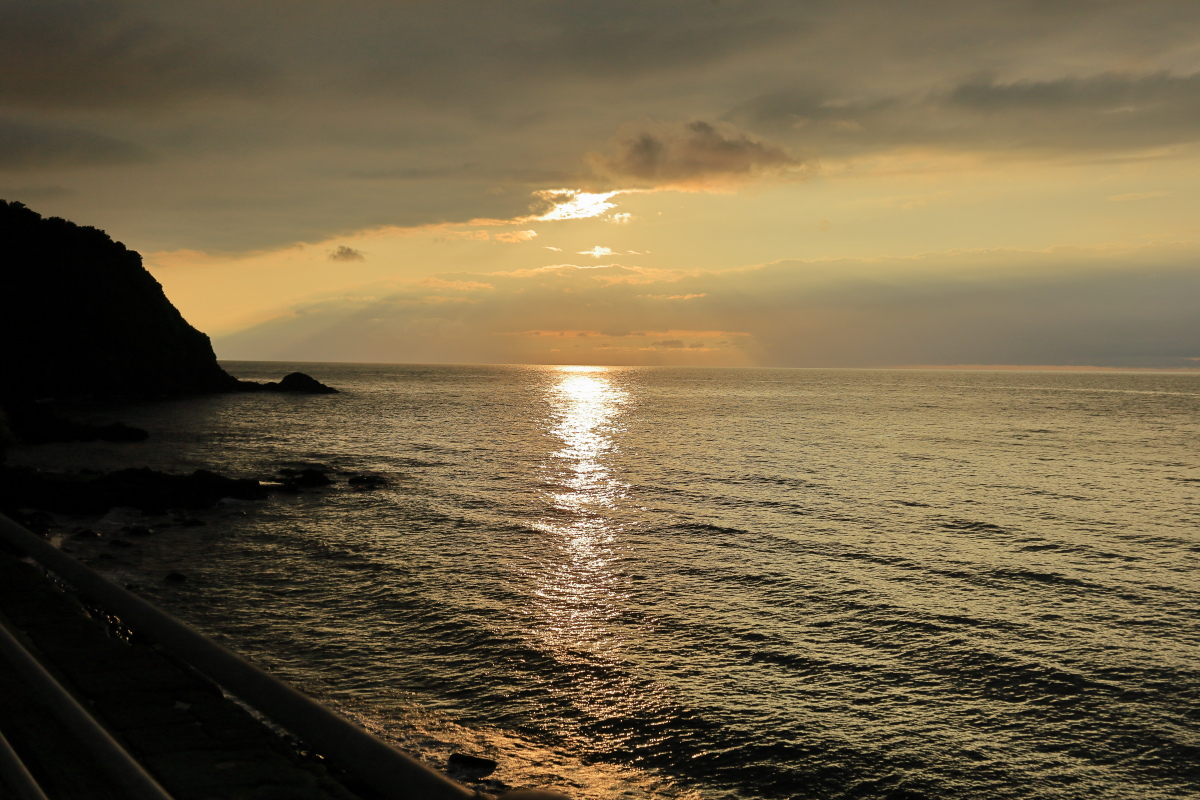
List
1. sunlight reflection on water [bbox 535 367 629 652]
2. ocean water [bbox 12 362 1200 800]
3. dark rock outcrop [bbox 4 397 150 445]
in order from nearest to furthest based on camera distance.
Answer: ocean water [bbox 12 362 1200 800]
sunlight reflection on water [bbox 535 367 629 652]
dark rock outcrop [bbox 4 397 150 445]

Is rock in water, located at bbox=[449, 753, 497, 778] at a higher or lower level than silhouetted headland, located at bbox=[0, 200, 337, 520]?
lower

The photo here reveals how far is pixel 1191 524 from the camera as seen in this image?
30.5 metres

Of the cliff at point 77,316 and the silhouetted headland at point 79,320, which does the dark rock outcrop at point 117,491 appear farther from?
the cliff at point 77,316

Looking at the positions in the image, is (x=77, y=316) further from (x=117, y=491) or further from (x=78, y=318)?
→ (x=117, y=491)

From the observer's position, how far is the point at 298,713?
6.12m

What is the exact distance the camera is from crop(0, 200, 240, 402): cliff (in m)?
82.5

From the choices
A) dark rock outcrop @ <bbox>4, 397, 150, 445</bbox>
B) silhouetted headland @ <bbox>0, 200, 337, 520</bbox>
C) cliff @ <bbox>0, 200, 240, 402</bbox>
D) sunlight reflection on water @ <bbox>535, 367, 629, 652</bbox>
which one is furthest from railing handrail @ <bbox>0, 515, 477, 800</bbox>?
cliff @ <bbox>0, 200, 240, 402</bbox>

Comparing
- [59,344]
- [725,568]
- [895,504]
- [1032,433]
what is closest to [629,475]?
[895,504]

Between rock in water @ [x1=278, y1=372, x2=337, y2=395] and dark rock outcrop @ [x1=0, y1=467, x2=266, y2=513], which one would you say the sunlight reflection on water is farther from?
rock in water @ [x1=278, y1=372, x2=337, y2=395]

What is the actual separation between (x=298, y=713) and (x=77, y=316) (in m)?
101

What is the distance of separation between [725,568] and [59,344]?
307 ft

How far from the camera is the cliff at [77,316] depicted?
82.5 meters

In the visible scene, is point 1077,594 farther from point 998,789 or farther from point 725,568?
point 998,789

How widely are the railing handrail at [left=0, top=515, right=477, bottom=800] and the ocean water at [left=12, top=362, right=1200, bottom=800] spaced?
16.6ft
